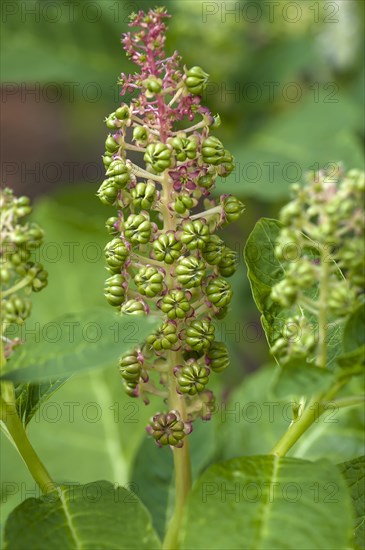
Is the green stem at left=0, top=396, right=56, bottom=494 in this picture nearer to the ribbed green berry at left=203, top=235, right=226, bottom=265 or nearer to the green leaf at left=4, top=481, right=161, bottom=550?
the green leaf at left=4, top=481, right=161, bottom=550

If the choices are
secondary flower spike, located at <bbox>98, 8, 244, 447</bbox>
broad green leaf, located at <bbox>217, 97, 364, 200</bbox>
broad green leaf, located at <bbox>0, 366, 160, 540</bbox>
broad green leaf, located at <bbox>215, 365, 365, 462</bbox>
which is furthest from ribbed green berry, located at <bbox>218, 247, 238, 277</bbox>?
broad green leaf, located at <bbox>217, 97, 364, 200</bbox>

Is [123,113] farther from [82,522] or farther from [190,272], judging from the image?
[82,522]

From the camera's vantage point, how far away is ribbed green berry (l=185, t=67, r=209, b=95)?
0.79 meters

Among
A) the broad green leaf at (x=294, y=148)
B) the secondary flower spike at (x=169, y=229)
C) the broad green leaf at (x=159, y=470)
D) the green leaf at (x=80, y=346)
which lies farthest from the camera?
the broad green leaf at (x=294, y=148)

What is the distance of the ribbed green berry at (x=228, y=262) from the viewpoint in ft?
2.68

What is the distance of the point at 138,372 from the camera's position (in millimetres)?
820

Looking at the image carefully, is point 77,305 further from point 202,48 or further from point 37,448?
point 202,48

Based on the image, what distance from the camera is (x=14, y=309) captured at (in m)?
A: 0.76

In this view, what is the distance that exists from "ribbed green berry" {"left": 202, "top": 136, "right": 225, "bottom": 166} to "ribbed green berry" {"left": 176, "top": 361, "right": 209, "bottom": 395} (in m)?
0.19

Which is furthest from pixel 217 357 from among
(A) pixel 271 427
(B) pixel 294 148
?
(B) pixel 294 148

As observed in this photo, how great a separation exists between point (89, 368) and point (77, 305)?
2.40 feet

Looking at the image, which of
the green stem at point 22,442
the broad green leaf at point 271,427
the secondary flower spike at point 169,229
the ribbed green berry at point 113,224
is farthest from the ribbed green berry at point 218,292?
the broad green leaf at point 271,427

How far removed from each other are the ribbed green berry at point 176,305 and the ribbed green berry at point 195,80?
0.19 metres

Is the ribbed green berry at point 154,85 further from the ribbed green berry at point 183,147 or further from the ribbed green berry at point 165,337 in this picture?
the ribbed green berry at point 165,337
